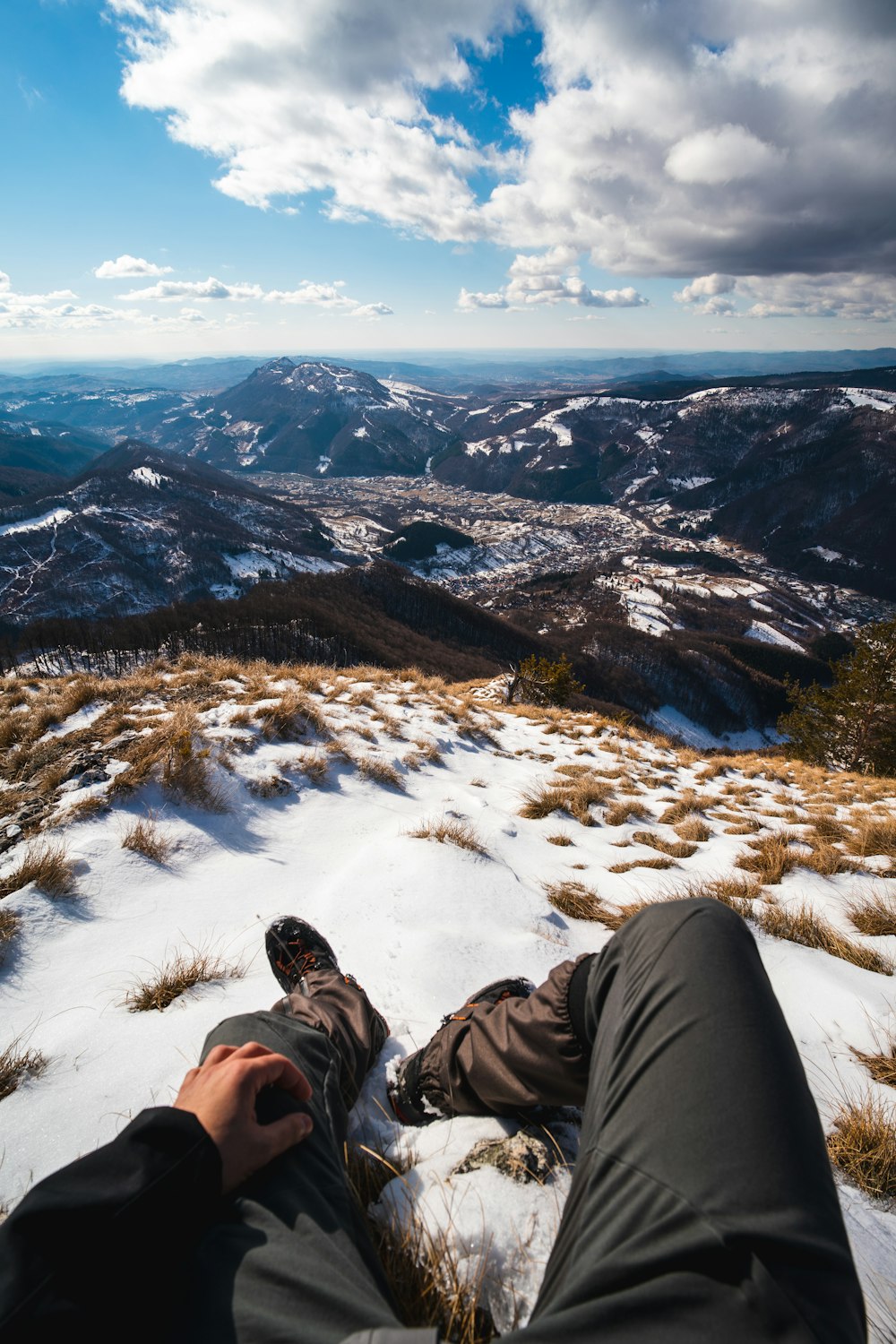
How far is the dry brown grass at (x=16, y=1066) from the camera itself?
93.7 inches

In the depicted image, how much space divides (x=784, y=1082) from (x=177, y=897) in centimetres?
411

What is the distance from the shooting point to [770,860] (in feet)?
17.5

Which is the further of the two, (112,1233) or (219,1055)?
(219,1055)

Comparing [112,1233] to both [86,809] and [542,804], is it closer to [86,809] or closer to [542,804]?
[86,809]

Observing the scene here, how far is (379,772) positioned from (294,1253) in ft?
18.9

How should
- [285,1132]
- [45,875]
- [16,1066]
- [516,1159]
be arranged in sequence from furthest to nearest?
1. [45,875]
2. [16,1066]
3. [516,1159]
4. [285,1132]

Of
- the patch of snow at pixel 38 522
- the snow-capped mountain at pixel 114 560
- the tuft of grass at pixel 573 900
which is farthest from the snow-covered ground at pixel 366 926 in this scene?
the patch of snow at pixel 38 522

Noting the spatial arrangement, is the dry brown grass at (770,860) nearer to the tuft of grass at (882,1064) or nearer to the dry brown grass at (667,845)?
the dry brown grass at (667,845)

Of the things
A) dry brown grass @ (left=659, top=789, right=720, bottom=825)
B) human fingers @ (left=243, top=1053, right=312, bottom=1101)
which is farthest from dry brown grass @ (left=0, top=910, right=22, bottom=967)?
dry brown grass @ (left=659, top=789, right=720, bottom=825)

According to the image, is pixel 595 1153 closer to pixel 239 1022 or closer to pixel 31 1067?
pixel 239 1022

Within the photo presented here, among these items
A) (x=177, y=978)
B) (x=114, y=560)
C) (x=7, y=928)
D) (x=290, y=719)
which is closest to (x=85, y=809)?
(x=7, y=928)

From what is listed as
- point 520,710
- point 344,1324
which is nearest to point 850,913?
point 344,1324

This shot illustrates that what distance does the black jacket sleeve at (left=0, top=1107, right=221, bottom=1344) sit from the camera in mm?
1110

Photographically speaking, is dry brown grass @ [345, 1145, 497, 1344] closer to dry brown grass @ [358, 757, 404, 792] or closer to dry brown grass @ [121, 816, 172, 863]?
dry brown grass @ [121, 816, 172, 863]
